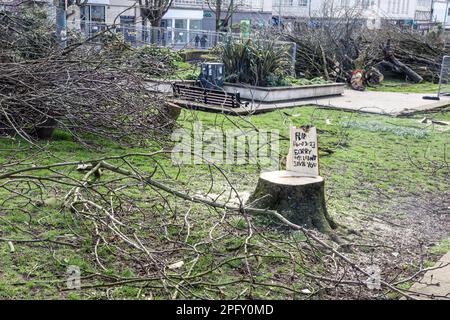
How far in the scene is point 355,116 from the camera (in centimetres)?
1400

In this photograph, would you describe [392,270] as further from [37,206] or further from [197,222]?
[37,206]

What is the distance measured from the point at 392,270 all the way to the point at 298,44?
54.0 ft

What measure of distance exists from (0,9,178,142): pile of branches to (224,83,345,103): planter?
6422 mm

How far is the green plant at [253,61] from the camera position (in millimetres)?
15805

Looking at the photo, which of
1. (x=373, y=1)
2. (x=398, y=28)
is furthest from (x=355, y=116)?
(x=373, y=1)

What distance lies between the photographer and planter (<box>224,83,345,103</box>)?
1513 cm

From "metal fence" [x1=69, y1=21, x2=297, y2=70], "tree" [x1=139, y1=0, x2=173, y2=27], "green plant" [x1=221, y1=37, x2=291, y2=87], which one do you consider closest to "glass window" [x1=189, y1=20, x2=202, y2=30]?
"tree" [x1=139, y1=0, x2=173, y2=27]

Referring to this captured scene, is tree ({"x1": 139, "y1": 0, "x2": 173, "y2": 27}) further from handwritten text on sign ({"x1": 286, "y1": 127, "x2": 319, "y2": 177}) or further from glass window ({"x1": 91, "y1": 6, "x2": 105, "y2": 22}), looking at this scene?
handwritten text on sign ({"x1": 286, "y1": 127, "x2": 319, "y2": 177})

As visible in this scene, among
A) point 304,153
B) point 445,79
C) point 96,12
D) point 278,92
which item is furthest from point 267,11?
point 304,153

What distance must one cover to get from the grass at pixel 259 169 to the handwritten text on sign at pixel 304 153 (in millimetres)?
692

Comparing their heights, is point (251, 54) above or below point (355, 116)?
above

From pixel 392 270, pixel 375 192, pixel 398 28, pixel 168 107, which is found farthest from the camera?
pixel 398 28

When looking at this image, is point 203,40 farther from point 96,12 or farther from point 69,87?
point 69,87
